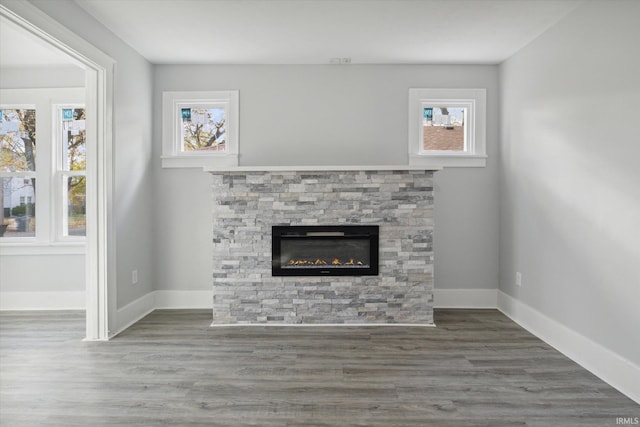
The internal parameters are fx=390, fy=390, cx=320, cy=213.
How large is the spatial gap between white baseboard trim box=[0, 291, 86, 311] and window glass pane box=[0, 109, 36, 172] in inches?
54.8

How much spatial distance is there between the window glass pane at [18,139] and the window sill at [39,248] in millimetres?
831

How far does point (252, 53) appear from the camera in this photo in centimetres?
390

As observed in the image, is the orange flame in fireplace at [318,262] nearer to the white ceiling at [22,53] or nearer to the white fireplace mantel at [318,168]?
the white fireplace mantel at [318,168]

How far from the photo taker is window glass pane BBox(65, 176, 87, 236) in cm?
438

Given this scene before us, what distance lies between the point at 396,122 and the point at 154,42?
253 centimetres

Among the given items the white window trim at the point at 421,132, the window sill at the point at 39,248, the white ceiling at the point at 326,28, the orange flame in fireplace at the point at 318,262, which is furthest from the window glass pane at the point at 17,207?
the white window trim at the point at 421,132

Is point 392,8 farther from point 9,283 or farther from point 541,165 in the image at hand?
point 9,283

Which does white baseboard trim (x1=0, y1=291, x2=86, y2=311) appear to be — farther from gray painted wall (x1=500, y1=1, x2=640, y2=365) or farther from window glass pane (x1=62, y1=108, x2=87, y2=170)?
gray painted wall (x1=500, y1=1, x2=640, y2=365)

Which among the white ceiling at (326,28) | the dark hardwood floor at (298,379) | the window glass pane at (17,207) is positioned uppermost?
the white ceiling at (326,28)

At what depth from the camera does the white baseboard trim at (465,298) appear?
14.0 feet

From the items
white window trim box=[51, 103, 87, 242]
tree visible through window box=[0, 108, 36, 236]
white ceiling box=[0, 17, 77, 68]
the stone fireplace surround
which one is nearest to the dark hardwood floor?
the stone fireplace surround

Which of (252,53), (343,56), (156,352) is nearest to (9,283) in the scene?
(156,352)

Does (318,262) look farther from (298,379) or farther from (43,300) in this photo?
(43,300)

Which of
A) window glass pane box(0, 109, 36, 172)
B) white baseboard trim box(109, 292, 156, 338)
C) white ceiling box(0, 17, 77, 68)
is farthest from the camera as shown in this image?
window glass pane box(0, 109, 36, 172)
